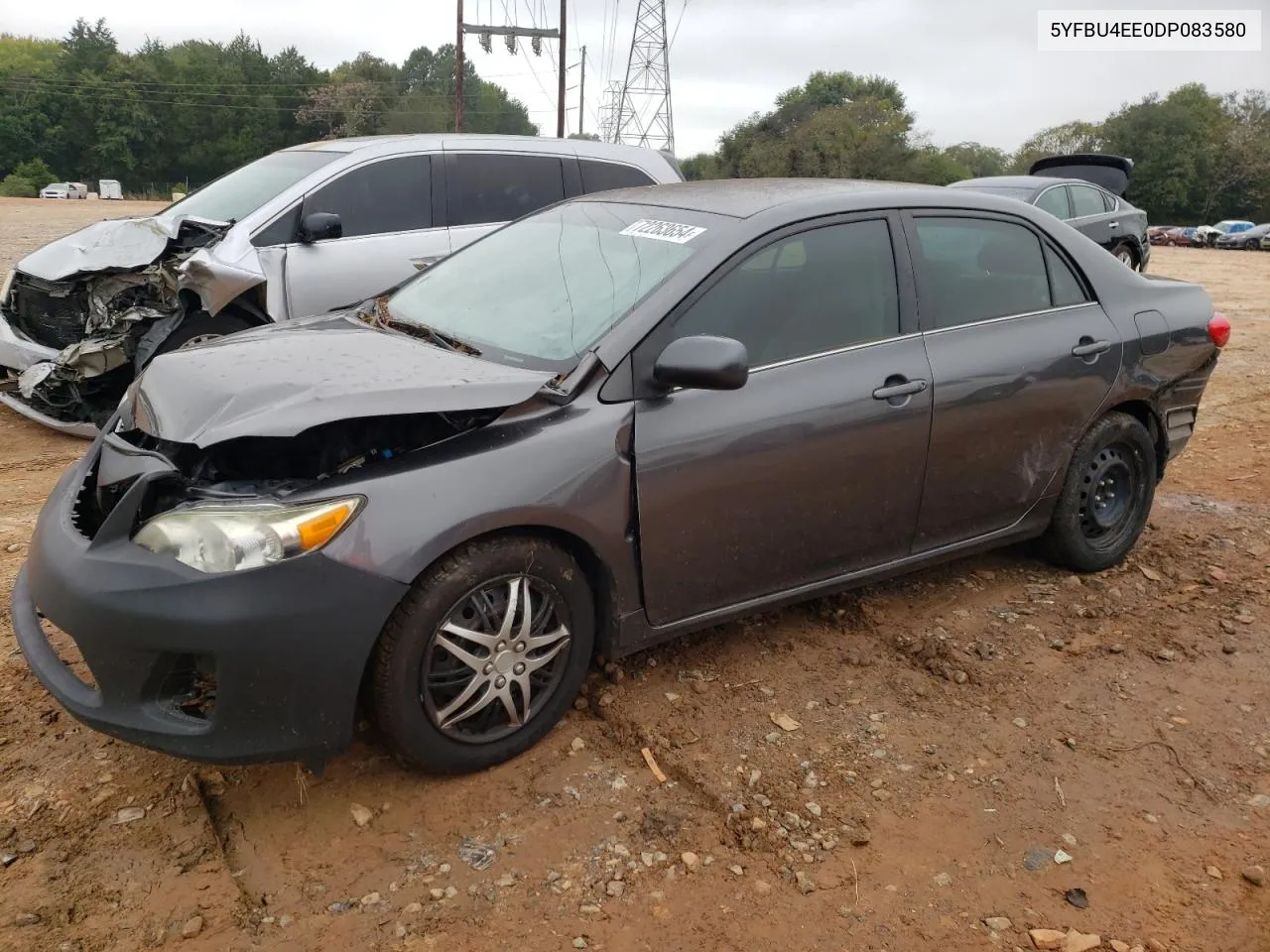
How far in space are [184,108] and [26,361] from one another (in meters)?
78.5

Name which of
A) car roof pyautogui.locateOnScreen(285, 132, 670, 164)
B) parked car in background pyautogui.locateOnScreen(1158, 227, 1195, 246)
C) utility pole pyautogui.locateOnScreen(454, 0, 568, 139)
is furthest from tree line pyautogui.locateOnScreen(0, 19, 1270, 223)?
car roof pyautogui.locateOnScreen(285, 132, 670, 164)

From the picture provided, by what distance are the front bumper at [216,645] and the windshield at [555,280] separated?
3.38ft

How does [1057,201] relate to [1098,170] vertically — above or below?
below

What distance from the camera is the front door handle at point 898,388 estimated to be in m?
3.37

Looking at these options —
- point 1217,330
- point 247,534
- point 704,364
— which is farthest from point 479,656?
point 1217,330

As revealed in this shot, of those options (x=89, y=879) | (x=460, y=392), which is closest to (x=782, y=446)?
(x=460, y=392)

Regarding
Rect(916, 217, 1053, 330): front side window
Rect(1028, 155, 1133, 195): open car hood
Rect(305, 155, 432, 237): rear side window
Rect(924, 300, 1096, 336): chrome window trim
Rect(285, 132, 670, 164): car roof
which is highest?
Rect(1028, 155, 1133, 195): open car hood

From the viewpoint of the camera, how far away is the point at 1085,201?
11.7m

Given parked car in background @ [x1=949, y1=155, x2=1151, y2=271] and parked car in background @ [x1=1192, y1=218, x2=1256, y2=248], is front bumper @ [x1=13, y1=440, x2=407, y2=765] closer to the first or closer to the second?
parked car in background @ [x1=949, y1=155, x2=1151, y2=271]

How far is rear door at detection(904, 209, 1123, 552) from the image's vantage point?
3592 mm

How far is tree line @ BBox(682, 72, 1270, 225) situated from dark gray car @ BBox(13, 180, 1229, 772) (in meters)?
41.1

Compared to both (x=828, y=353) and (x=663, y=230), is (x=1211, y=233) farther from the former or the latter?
(x=663, y=230)

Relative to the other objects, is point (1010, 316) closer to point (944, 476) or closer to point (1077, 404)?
point (1077, 404)

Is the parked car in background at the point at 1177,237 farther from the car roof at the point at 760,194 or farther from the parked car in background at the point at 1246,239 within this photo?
the car roof at the point at 760,194
